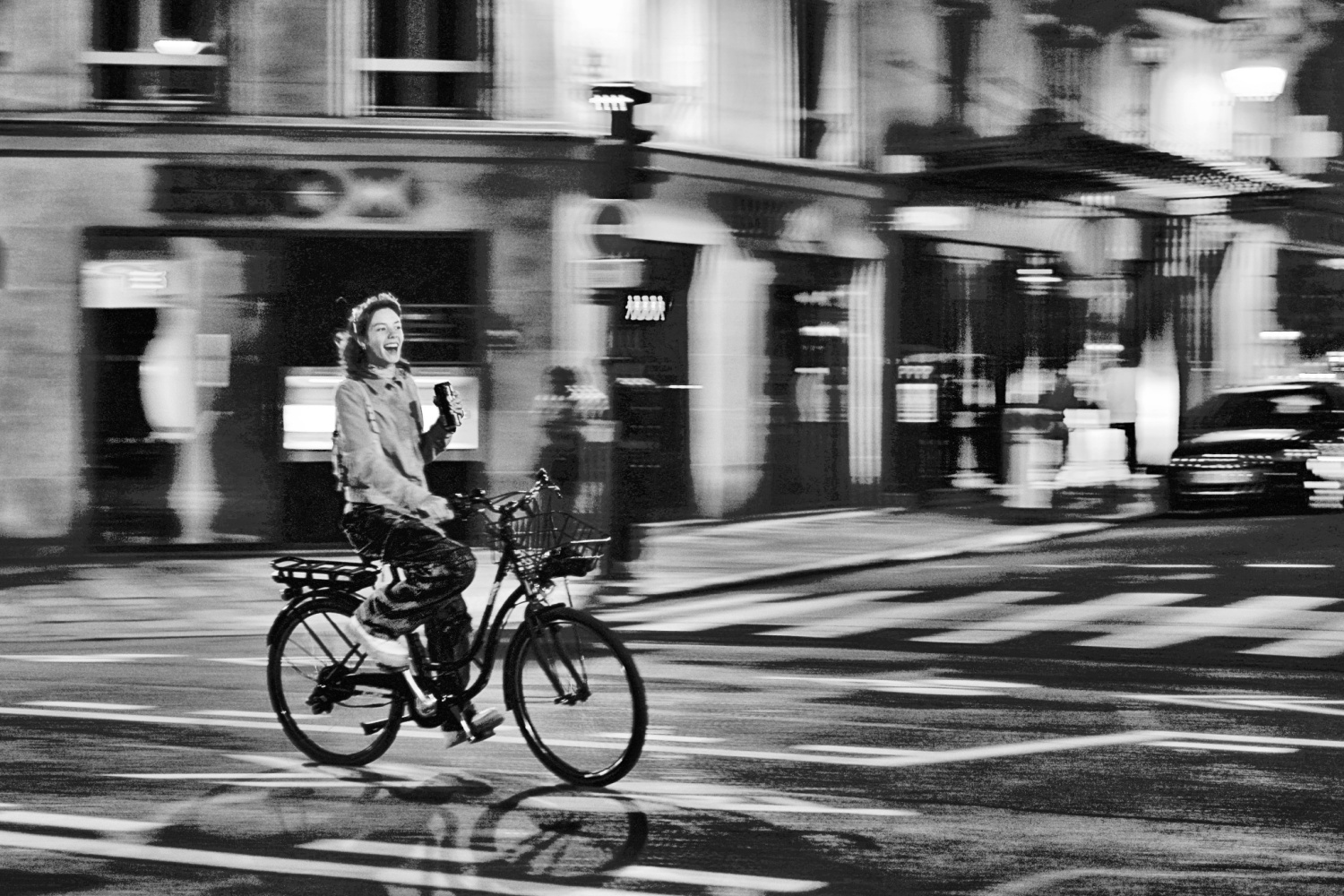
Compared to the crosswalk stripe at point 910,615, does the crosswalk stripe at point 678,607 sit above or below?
below

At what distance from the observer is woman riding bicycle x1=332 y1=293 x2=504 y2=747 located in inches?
293

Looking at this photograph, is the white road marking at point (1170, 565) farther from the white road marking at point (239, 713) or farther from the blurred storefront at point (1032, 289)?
the white road marking at point (239, 713)

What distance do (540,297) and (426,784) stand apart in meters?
12.5

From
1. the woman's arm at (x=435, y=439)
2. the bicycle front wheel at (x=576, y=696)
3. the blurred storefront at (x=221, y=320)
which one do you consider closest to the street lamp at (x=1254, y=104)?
the blurred storefront at (x=221, y=320)

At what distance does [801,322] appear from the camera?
23.7 m

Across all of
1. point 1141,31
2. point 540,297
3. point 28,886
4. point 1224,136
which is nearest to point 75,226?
point 540,297

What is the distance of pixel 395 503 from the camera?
293 inches

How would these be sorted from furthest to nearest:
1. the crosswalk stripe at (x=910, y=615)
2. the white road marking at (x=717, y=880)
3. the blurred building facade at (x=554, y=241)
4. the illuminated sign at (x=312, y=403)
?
the illuminated sign at (x=312, y=403) < the blurred building facade at (x=554, y=241) < the crosswalk stripe at (x=910, y=615) < the white road marking at (x=717, y=880)

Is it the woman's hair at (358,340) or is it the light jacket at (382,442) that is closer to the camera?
the light jacket at (382,442)

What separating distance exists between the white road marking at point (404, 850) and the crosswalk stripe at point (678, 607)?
6.86m

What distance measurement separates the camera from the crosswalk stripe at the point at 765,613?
1295cm

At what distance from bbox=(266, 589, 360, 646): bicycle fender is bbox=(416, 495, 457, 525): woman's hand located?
61cm

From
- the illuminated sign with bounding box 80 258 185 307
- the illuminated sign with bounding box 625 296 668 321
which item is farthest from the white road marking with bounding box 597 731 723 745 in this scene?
the illuminated sign with bounding box 625 296 668 321

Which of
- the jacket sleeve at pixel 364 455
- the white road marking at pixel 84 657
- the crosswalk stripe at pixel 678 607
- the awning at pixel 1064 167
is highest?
the awning at pixel 1064 167
